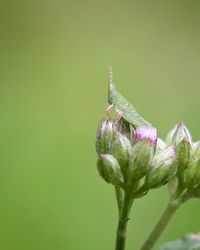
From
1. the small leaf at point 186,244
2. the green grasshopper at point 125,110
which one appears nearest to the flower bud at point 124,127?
the green grasshopper at point 125,110

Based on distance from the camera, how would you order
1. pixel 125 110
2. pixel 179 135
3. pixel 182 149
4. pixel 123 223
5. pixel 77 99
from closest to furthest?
pixel 123 223 < pixel 182 149 < pixel 179 135 < pixel 125 110 < pixel 77 99

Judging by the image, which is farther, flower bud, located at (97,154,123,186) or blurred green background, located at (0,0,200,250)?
blurred green background, located at (0,0,200,250)

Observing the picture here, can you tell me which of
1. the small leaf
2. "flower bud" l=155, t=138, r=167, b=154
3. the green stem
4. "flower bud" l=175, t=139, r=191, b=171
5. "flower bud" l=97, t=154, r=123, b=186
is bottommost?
the small leaf

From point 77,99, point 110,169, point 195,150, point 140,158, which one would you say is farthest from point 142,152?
point 77,99

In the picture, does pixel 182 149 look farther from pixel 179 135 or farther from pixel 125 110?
pixel 125 110

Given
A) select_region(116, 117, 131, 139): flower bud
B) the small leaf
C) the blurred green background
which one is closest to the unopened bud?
select_region(116, 117, 131, 139): flower bud

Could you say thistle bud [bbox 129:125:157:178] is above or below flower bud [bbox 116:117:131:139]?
below

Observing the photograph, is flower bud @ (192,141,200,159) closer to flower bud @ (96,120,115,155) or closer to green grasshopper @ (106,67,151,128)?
green grasshopper @ (106,67,151,128)

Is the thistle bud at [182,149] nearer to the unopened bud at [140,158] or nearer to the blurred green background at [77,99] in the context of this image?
the unopened bud at [140,158]
